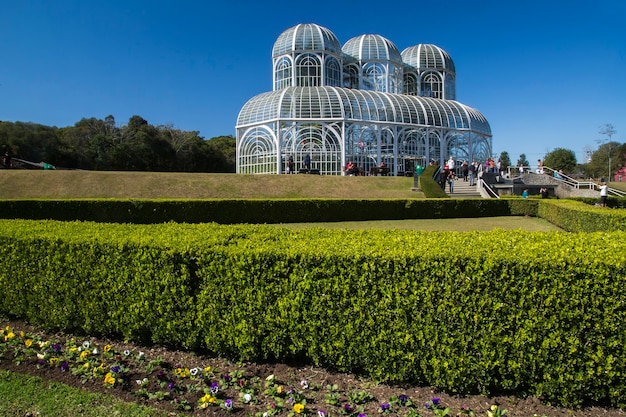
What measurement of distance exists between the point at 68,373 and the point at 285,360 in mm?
2108

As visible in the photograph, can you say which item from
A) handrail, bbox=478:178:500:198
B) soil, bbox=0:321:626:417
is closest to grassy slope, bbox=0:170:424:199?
handrail, bbox=478:178:500:198

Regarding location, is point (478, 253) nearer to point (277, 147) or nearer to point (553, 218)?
point (553, 218)

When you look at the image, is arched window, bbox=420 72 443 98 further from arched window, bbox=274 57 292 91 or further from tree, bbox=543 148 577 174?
tree, bbox=543 148 577 174

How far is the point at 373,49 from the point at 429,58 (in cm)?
773

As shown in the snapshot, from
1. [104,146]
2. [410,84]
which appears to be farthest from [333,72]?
[104,146]

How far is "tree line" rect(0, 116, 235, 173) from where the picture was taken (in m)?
40.6

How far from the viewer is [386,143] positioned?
125 feet

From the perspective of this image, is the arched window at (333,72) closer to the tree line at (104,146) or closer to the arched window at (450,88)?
the arched window at (450,88)

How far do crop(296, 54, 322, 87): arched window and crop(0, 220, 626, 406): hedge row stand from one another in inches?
1489

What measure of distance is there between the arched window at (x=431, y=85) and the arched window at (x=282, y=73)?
17.1 meters

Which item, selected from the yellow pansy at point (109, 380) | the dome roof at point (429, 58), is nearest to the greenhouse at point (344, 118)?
Result: the dome roof at point (429, 58)

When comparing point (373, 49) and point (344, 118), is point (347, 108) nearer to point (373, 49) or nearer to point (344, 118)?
point (344, 118)

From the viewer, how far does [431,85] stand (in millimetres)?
49469

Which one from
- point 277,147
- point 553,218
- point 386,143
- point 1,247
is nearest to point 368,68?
point 386,143
